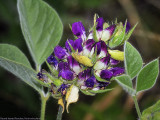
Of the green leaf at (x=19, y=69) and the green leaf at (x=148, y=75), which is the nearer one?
the green leaf at (x=148, y=75)

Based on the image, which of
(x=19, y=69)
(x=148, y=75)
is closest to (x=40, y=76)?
(x=19, y=69)

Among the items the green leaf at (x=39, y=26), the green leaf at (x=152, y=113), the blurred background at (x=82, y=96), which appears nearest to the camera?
the green leaf at (x=152, y=113)

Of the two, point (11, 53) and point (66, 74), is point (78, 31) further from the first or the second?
point (11, 53)

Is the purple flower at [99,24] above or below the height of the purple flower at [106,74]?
above

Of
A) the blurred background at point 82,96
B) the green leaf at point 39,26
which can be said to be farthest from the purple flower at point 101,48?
the blurred background at point 82,96

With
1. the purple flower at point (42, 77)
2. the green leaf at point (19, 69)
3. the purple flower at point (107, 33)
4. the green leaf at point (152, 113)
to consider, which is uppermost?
the purple flower at point (107, 33)

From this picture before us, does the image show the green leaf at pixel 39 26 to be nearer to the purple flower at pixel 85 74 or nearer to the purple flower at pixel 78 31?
the purple flower at pixel 78 31

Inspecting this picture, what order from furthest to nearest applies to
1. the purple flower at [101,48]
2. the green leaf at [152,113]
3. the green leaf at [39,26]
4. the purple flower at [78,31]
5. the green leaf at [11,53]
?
the green leaf at [39,26] → the green leaf at [11,53] → the purple flower at [78,31] → the purple flower at [101,48] → the green leaf at [152,113]
